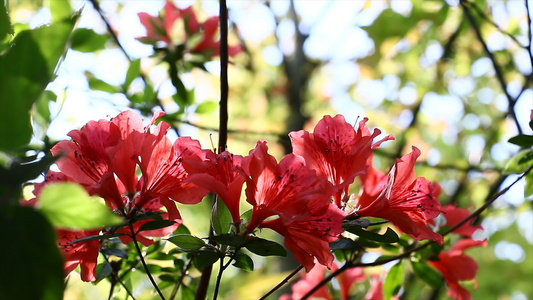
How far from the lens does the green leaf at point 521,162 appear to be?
1.08 meters

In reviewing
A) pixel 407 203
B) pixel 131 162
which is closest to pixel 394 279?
pixel 407 203

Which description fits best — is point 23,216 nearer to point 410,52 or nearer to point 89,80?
point 89,80

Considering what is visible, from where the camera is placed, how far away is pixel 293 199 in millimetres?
731

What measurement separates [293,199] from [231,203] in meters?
0.09

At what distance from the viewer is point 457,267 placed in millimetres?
1104

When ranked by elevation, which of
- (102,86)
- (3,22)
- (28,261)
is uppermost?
(3,22)

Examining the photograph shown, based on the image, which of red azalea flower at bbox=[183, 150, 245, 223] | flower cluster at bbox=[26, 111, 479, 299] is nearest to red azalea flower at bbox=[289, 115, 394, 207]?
flower cluster at bbox=[26, 111, 479, 299]

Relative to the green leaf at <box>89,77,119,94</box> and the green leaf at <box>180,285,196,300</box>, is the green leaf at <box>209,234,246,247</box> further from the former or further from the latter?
the green leaf at <box>89,77,119,94</box>

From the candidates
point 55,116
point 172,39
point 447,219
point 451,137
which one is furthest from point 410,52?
point 55,116

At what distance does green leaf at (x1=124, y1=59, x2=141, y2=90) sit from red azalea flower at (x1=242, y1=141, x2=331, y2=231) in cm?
73

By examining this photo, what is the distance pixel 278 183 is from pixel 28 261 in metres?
0.42

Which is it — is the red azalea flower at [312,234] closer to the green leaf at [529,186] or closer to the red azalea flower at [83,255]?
the red azalea flower at [83,255]

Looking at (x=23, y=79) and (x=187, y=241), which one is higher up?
(x=23, y=79)

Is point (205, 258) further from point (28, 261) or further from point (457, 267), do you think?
point (457, 267)
